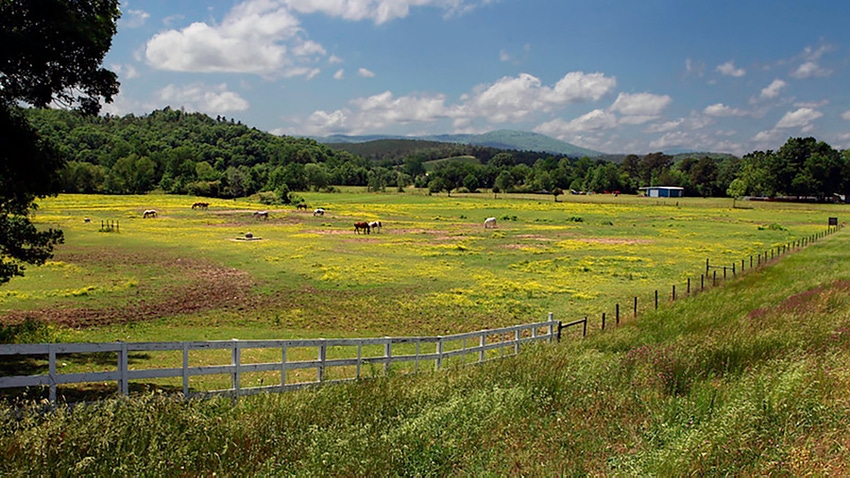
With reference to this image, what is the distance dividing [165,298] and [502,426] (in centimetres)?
2122

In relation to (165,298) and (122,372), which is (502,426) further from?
(165,298)

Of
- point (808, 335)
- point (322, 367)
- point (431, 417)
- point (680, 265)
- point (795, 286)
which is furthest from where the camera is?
point (680, 265)

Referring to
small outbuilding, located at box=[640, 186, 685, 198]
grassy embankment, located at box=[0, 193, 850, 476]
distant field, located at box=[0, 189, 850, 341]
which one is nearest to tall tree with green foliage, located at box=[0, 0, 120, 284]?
distant field, located at box=[0, 189, 850, 341]

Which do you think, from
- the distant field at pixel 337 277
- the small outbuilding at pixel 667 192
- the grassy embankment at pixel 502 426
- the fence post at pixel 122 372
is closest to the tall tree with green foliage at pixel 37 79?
the distant field at pixel 337 277

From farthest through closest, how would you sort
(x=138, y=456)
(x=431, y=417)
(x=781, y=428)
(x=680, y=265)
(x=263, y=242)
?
(x=263, y=242), (x=680, y=265), (x=431, y=417), (x=781, y=428), (x=138, y=456)

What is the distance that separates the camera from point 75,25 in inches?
496

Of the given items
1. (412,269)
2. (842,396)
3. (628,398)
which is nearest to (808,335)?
(842,396)

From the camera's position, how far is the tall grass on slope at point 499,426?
6.77 meters

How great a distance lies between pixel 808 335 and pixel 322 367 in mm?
10701

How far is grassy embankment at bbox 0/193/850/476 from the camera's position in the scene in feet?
22.2

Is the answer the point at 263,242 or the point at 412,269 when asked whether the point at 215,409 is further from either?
the point at 263,242

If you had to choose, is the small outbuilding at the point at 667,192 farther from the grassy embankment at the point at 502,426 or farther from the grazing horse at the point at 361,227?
the grassy embankment at the point at 502,426

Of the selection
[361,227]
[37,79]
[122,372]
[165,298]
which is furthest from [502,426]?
[361,227]

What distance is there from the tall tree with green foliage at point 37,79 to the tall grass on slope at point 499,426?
26.0ft
